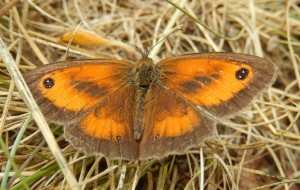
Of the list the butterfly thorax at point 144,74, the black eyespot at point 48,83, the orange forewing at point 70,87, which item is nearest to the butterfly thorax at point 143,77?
the butterfly thorax at point 144,74

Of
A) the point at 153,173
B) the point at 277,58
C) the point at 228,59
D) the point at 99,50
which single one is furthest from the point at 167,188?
the point at 277,58

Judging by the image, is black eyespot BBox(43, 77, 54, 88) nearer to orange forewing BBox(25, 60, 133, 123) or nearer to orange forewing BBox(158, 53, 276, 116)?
orange forewing BBox(25, 60, 133, 123)

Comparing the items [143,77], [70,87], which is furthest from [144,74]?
[70,87]

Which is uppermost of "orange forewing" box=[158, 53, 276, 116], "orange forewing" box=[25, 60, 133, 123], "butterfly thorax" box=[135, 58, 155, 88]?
"orange forewing" box=[25, 60, 133, 123]

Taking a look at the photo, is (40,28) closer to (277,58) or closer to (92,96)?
A: (92,96)

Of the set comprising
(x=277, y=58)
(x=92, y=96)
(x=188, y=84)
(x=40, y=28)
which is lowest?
(x=277, y=58)

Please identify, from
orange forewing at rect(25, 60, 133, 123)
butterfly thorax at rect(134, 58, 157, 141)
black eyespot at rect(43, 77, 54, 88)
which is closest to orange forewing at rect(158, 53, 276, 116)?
butterfly thorax at rect(134, 58, 157, 141)

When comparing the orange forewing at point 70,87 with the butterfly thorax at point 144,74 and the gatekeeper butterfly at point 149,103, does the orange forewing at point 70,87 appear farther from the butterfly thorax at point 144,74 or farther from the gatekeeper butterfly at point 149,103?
the butterfly thorax at point 144,74

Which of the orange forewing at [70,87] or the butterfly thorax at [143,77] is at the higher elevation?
the orange forewing at [70,87]
